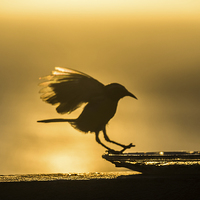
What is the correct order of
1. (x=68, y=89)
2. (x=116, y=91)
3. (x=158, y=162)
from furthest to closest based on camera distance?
(x=158, y=162) → (x=68, y=89) → (x=116, y=91)

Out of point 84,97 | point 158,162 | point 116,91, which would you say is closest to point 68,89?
point 84,97

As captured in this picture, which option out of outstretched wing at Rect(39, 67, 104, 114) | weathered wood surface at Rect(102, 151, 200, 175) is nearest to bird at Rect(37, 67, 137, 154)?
outstretched wing at Rect(39, 67, 104, 114)

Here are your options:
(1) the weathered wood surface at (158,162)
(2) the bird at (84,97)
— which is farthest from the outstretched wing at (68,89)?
(1) the weathered wood surface at (158,162)

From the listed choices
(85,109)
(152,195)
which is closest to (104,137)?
(85,109)

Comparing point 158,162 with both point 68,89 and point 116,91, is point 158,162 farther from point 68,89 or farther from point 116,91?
point 68,89

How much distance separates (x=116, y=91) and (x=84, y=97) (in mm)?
549

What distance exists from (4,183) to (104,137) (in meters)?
1.75

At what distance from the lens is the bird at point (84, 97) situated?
10.3 m

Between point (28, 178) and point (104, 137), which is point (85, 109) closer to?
point (104, 137)

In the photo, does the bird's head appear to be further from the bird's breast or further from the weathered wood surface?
the weathered wood surface

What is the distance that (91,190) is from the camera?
393 inches

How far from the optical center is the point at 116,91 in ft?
33.6

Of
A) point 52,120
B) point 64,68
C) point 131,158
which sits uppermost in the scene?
point 64,68

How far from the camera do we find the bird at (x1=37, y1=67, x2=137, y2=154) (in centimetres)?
1031
